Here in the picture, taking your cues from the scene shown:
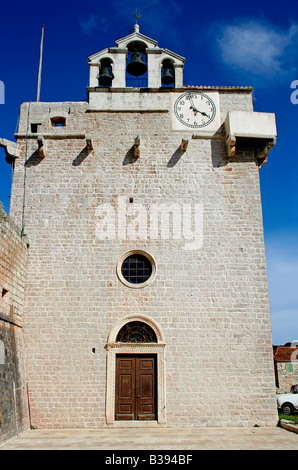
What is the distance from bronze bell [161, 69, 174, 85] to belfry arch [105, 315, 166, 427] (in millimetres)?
8037

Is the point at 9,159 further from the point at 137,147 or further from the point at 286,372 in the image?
the point at 286,372

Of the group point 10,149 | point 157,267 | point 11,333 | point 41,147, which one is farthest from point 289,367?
point 10,149

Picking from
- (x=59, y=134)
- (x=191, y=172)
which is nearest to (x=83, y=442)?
(x=191, y=172)

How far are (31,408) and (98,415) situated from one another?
1.80m

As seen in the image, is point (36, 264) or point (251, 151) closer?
point (36, 264)

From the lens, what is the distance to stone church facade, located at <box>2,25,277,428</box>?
1078 cm

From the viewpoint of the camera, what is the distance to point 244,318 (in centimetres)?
1143

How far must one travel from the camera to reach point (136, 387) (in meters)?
10.8

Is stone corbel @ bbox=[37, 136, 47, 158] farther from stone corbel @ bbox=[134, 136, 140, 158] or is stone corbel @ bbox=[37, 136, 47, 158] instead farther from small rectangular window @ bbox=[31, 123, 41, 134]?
stone corbel @ bbox=[134, 136, 140, 158]

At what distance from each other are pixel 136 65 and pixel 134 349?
934cm

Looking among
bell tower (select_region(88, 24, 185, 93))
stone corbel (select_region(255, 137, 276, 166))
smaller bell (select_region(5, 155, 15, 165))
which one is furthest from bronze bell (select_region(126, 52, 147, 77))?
smaller bell (select_region(5, 155, 15, 165))

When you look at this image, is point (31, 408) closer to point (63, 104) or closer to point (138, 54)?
point (63, 104)
